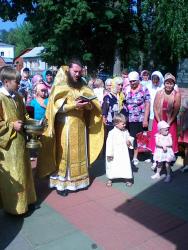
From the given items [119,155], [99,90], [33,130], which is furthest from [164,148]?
[99,90]

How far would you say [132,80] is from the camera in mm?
6496

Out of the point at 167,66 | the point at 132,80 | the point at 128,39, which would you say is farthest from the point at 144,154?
the point at 167,66

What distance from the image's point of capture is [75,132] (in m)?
5.25

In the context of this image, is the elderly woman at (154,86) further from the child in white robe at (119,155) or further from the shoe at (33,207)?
the shoe at (33,207)

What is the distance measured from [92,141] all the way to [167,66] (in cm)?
2575

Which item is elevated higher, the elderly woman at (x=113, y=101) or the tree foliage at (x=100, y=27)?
the tree foliage at (x=100, y=27)

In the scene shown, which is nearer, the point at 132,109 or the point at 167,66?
the point at 132,109

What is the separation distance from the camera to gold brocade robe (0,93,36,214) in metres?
4.26

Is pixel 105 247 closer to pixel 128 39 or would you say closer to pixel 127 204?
pixel 127 204

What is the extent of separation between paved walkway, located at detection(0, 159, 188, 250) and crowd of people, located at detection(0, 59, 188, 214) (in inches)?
7.9

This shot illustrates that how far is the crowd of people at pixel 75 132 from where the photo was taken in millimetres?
4332

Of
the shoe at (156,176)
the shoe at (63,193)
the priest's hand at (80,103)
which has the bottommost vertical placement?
the shoe at (63,193)

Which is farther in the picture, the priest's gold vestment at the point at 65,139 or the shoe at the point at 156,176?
the shoe at the point at 156,176

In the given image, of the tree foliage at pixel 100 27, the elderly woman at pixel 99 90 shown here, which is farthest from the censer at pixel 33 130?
the tree foliage at pixel 100 27
